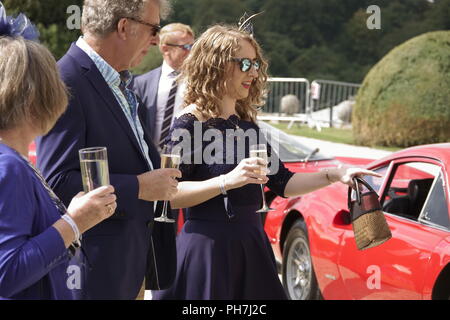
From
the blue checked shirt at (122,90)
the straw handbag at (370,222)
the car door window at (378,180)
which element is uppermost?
the blue checked shirt at (122,90)

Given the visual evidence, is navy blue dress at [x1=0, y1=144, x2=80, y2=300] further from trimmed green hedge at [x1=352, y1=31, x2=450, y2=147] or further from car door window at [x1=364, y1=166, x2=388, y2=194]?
trimmed green hedge at [x1=352, y1=31, x2=450, y2=147]

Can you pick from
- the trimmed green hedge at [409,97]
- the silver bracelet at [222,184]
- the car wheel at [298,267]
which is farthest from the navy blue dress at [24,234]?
the trimmed green hedge at [409,97]

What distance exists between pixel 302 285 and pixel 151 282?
297 cm

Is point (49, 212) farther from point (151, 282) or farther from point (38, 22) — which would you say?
point (38, 22)

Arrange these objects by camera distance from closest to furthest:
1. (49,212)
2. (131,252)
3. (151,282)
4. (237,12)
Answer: (49,212) < (131,252) < (151,282) < (237,12)

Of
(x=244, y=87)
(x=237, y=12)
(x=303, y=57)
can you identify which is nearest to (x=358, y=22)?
(x=303, y=57)

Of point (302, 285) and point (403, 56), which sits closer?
point (302, 285)

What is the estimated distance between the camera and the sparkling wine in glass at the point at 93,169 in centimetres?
235

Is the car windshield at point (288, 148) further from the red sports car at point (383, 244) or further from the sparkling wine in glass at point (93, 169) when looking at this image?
the sparkling wine in glass at point (93, 169)

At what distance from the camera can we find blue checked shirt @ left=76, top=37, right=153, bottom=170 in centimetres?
311

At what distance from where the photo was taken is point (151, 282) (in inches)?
135

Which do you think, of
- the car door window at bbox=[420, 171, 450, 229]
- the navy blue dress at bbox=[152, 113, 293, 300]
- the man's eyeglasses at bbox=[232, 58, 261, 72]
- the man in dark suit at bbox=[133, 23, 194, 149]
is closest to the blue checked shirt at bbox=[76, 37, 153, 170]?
the navy blue dress at bbox=[152, 113, 293, 300]

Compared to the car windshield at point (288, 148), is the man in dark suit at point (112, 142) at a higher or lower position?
higher

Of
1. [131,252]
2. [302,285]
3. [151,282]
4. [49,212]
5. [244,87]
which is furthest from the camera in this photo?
[302,285]
